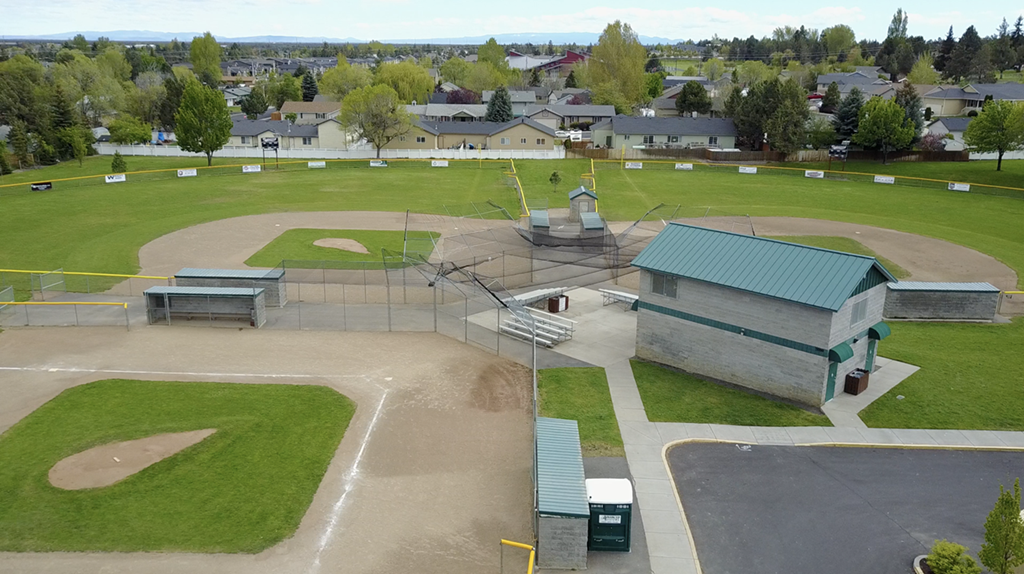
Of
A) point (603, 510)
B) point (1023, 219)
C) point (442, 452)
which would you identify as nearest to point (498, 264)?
point (442, 452)

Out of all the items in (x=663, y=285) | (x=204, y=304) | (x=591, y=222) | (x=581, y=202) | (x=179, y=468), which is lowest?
(x=179, y=468)

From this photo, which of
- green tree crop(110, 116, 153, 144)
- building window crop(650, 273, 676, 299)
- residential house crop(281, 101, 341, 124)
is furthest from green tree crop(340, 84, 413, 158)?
building window crop(650, 273, 676, 299)

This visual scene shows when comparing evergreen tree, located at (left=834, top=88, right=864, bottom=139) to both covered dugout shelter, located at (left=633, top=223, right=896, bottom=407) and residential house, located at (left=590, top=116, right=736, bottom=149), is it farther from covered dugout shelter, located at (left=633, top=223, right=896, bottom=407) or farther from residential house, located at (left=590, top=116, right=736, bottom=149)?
covered dugout shelter, located at (left=633, top=223, right=896, bottom=407)

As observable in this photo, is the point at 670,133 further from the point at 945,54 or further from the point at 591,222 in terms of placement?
the point at 945,54

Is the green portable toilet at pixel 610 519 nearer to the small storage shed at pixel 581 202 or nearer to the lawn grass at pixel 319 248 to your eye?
the lawn grass at pixel 319 248

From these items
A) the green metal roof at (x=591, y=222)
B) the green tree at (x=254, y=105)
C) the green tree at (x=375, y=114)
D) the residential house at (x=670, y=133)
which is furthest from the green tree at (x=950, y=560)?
the green tree at (x=254, y=105)

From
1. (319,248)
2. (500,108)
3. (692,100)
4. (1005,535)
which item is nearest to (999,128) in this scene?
(692,100)

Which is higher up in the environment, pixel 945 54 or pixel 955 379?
pixel 945 54
